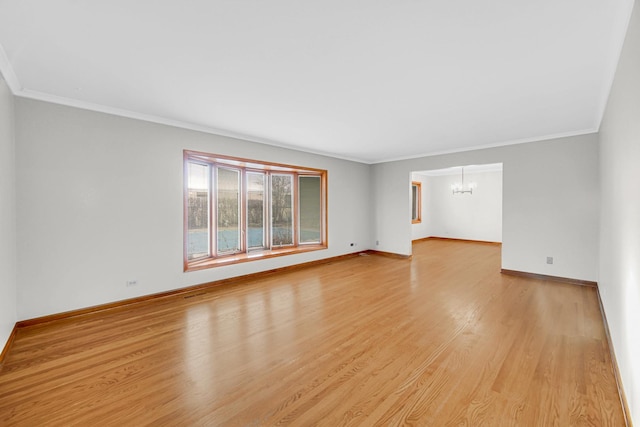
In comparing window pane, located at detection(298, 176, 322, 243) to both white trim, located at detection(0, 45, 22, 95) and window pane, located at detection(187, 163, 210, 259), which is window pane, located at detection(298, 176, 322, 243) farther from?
white trim, located at detection(0, 45, 22, 95)

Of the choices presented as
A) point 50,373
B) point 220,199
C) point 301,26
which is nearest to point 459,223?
point 220,199

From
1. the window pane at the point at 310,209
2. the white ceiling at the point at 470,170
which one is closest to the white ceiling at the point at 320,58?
the window pane at the point at 310,209

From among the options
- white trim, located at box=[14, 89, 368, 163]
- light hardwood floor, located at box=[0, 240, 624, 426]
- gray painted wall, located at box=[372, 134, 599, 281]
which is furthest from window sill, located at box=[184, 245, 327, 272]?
gray painted wall, located at box=[372, 134, 599, 281]

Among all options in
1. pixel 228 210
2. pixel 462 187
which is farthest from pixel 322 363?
pixel 462 187

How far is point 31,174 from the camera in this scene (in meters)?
2.90

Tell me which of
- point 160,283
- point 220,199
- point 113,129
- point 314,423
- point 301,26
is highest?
point 301,26

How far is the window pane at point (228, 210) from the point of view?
4.95m

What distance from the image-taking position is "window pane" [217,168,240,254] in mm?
4945

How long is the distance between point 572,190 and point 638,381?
4.00 metres

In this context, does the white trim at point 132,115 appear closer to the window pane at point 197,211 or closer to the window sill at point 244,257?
the window pane at point 197,211

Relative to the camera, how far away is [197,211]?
456 centimetres

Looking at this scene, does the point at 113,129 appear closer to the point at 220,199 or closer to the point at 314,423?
the point at 220,199

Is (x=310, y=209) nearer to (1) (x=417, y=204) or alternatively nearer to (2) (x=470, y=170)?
(1) (x=417, y=204)

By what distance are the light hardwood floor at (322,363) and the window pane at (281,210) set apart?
2.10 meters
